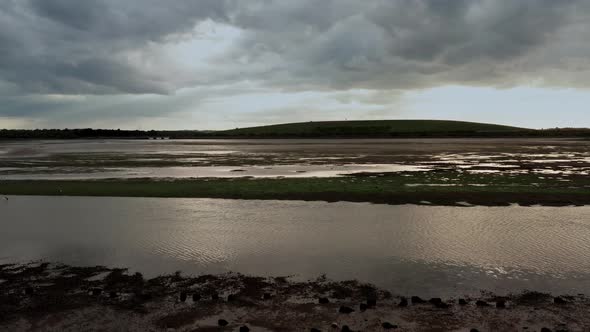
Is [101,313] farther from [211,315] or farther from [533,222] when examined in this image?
[533,222]

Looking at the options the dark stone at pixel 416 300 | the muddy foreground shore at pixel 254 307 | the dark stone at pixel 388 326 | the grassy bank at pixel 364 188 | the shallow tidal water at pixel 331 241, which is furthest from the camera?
the grassy bank at pixel 364 188

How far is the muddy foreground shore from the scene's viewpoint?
10148 mm

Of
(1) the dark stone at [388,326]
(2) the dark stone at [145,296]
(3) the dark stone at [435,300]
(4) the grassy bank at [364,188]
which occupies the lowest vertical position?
(2) the dark stone at [145,296]

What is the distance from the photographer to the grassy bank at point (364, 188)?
27.7m

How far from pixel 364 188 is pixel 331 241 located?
14.3 m

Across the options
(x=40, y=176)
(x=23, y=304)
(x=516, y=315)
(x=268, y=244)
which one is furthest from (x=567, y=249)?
(x=40, y=176)

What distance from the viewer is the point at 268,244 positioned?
17.4m

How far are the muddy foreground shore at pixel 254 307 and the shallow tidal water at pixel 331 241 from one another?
0.91m

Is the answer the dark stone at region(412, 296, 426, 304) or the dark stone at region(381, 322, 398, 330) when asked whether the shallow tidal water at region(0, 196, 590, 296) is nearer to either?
the dark stone at region(412, 296, 426, 304)

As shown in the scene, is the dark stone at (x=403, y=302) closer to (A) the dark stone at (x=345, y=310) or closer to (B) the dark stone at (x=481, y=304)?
(A) the dark stone at (x=345, y=310)

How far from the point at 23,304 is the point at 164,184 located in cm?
2399

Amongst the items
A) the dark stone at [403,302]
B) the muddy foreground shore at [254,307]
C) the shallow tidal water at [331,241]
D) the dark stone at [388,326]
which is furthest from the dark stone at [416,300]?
the dark stone at [388,326]

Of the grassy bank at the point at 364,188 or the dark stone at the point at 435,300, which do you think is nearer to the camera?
the dark stone at the point at 435,300

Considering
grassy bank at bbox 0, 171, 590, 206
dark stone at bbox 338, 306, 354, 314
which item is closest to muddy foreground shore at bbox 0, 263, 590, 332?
dark stone at bbox 338, 306, 354, 314
